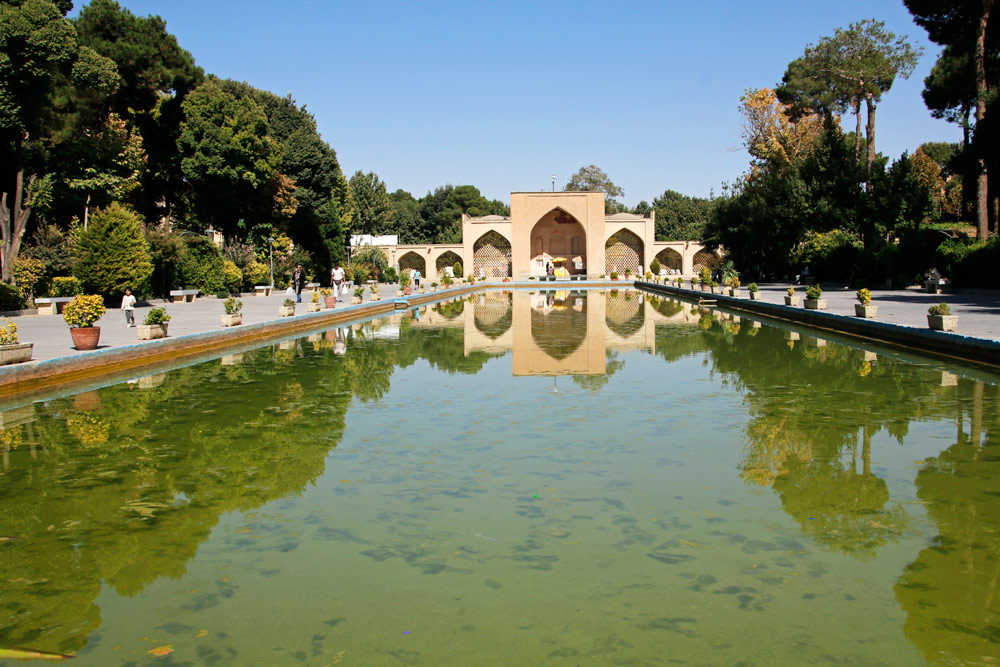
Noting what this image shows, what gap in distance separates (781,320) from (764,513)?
12.4 meters

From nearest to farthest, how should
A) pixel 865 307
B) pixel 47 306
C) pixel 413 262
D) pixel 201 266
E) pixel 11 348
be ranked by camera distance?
pixel 11 348 → pixel 865 307 → pixel 47 306 → pixel 201 266 → pixel 413 262

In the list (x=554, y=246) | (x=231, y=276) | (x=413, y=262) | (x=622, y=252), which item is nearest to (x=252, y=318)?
(x=231, y=276)

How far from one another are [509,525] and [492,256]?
4371cm

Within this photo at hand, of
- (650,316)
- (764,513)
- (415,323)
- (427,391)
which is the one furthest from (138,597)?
(650,316)

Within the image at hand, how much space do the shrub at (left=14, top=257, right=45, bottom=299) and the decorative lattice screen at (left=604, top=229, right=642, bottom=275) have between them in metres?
33.5

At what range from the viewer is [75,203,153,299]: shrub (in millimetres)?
17547

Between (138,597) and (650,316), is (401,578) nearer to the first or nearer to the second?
(138,597)

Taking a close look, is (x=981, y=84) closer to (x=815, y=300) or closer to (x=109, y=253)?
(x=815, y=300)

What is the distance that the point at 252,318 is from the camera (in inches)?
580

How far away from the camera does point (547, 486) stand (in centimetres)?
424

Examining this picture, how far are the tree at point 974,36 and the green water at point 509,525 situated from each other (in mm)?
15837

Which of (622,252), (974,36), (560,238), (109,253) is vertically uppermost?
(974,36)

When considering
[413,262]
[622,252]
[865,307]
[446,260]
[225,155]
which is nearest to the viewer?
[865,307]

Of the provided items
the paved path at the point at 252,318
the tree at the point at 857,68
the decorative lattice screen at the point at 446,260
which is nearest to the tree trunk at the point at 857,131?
the tree at the point at 857,68
